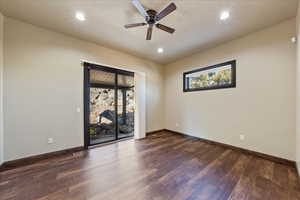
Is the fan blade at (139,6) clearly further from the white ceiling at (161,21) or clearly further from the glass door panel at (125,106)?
the glass door panel at (125,106)

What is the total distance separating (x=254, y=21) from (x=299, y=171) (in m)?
2.84

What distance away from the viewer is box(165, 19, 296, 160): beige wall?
7.94 ft

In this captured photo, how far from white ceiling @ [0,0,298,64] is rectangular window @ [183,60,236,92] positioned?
2.39 ft

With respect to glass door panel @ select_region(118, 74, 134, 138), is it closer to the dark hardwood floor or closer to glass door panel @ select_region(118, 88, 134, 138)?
glass door panel @ select_region(118, 88, 134, 138)

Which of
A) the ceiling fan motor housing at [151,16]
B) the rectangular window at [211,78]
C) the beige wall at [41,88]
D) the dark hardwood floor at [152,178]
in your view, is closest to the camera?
the dark hardwood floor at [152,178]

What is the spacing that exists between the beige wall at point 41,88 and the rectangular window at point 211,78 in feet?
10.1

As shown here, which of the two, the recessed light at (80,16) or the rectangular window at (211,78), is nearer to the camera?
the recessed light at (80,16)

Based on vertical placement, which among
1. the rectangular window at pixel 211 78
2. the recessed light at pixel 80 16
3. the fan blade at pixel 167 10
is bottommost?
the rectangular window at pixel 211 78

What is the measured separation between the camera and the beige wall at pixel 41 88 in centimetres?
236

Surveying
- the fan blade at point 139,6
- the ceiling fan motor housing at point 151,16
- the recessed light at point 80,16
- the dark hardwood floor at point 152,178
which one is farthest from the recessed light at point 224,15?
the dark hardwood floor at point 152,178

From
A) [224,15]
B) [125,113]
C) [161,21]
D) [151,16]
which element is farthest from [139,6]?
[125,113]

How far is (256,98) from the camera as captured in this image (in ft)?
9.09

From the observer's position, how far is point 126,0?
193 cm

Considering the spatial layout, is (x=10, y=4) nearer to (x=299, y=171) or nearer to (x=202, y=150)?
(x=202, y=150)
